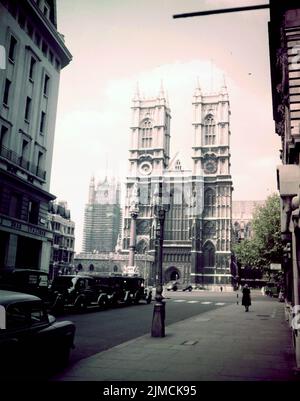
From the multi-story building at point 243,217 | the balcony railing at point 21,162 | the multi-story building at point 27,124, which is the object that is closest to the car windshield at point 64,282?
the multi-story building at point 27,124

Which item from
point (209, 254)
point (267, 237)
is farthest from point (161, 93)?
point (267, 237)

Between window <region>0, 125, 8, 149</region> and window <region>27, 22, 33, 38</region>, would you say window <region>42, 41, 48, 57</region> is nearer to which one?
window <region>27, 22, 33, 38</region>

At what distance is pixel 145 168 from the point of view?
3745 inches

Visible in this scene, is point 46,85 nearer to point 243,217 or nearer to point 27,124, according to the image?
point 27,124

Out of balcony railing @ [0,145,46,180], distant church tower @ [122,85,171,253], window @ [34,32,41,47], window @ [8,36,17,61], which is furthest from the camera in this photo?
distant church tower @ [122,85,171,253]

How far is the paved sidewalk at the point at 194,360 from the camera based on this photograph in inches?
278

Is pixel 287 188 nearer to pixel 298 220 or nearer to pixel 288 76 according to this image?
pixel 298 220

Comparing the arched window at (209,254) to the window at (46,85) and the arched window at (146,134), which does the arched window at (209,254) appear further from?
the window at (46,85)

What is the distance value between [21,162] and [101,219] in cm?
11747

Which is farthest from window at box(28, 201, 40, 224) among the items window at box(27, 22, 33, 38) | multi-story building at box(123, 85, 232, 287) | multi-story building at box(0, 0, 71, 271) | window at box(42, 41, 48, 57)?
multi-story building at box(123, 85, 232, 287)

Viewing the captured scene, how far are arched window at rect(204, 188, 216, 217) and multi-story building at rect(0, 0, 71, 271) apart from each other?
62386 millimetres

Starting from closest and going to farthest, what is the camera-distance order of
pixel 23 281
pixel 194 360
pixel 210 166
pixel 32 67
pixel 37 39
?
1. pixel 194 360
2. pixel 23 281
3. pixel 32 67
4. pixel 37 39
5. pixel 210 166

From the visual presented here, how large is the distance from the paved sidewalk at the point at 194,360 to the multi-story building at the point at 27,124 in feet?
47.7

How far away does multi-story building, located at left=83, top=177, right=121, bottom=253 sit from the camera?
5443 inches
